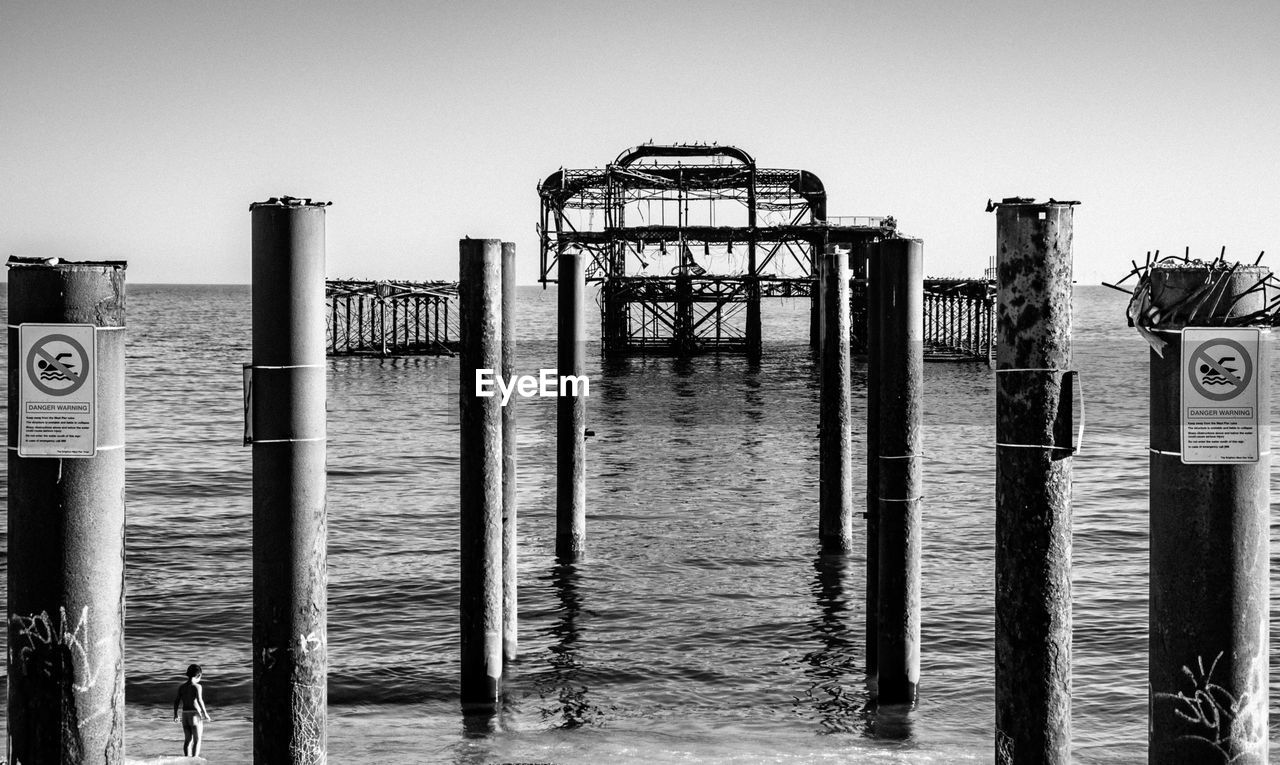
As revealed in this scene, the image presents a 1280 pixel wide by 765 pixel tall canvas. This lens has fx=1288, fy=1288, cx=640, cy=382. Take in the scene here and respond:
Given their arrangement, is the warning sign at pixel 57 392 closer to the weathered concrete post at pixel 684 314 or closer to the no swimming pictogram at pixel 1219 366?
the no swimming pictogram at pixel 1219 366

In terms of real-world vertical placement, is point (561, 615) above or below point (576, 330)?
below

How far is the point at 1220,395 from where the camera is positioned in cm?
501

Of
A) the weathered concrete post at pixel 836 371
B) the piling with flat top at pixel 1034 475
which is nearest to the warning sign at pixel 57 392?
the piling with flat top at pixel 1034 475

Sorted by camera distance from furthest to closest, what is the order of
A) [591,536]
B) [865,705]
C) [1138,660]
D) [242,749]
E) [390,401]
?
[390,401]
[591,536]
[1138,660]
[865,705]
[242,749]

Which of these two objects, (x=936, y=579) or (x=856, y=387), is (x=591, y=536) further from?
(x=856, y=387)

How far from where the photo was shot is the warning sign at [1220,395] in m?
4.96

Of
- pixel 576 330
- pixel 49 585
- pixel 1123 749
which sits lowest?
pixel 1123 749

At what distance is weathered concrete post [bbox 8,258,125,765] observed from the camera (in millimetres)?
5750

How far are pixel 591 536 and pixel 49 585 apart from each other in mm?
19637

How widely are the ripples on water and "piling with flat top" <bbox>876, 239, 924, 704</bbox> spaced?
1290 mm

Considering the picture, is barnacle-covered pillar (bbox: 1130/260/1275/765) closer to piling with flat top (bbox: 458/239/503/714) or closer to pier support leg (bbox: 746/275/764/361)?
piling with flat top (bbox: 458/239/503/714)

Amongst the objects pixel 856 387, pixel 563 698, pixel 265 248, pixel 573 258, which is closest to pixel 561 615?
pixel 563 698

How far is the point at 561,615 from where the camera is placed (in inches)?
723

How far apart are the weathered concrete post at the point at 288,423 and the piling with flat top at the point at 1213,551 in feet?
13.7
